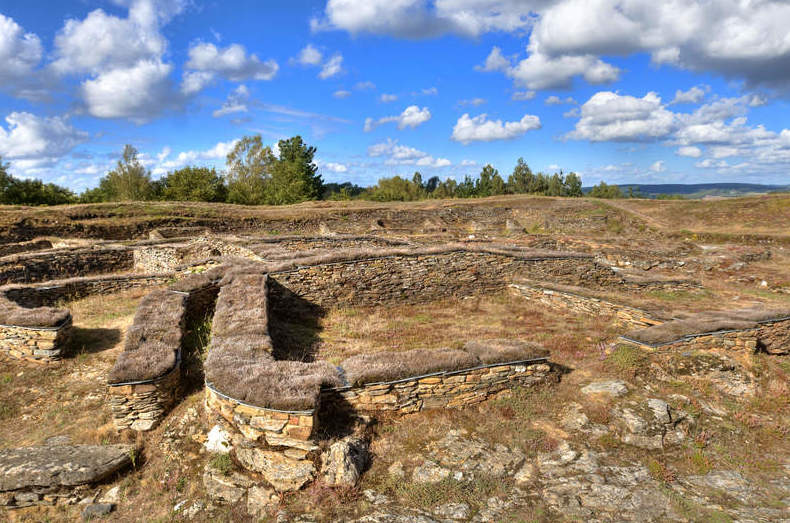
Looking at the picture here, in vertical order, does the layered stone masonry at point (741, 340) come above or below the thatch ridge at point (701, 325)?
below

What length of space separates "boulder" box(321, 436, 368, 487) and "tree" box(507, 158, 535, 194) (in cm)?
9146

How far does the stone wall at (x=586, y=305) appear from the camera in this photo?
1037cm

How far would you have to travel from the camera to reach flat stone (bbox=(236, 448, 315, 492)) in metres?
5.00

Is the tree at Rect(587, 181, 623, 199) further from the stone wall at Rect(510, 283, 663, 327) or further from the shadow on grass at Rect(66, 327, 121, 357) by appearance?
the shadow on grass at Rect(66, 327, 121, 357)

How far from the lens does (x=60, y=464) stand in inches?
217

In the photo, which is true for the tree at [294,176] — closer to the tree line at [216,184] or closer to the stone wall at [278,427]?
the tree line at [216,184]

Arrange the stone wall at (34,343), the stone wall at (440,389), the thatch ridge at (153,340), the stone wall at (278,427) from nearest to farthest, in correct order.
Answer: the stone wall at (278,427) < the stone wall at (440,389) < the thatch ridge at (153,340) < the stone wall at (34,343)

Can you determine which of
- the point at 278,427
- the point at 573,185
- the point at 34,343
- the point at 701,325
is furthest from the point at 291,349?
the point at 573,185

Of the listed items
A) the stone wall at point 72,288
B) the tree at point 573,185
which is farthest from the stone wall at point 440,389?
the tree at point 573,185

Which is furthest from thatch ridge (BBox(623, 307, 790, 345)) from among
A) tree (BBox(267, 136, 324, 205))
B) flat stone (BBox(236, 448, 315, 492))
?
tree (BBox(267, 136, 324, 205))

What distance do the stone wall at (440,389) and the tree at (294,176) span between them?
4924 centimetres

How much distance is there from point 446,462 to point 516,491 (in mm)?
960

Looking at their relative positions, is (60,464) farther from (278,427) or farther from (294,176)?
(294,176)

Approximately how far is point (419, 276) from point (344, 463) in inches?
344
